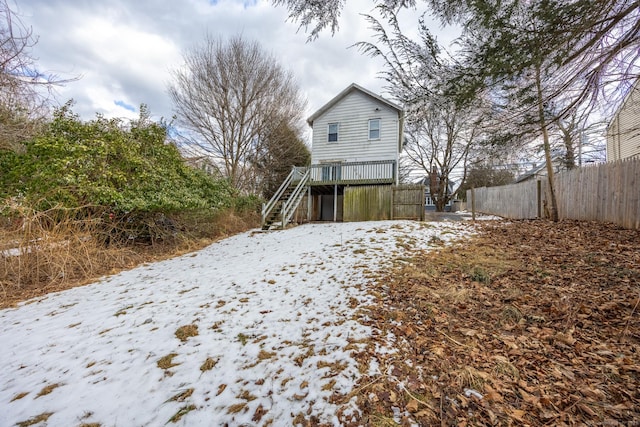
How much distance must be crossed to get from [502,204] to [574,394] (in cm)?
1422

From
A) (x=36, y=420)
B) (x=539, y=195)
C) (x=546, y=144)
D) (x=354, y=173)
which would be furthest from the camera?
(x=354, y=173)

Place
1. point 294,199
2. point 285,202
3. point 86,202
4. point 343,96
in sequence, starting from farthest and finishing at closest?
point 343,96, point 294,199, point 285,202, point 86,202

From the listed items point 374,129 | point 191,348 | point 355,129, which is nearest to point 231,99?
point 355,129

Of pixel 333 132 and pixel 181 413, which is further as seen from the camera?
pixel 333 132

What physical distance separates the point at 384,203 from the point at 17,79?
9867 millimetres

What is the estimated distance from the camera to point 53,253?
496cm

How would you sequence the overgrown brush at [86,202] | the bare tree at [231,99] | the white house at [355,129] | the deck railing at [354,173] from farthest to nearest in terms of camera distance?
the bare tree at [231,99]
the white house at [355,129]
the deck railing at [354,173]
the overgrown brush at [86,202]

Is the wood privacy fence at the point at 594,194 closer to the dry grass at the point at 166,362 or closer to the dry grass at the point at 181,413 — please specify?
the dry grass at the point at 181,413

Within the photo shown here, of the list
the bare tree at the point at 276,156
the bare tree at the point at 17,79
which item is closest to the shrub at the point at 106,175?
the bare tree at the point at 17,79

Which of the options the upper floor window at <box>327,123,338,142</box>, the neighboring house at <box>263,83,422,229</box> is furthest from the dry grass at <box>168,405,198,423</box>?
the upper floor window at <box>327,123,338,142</box>

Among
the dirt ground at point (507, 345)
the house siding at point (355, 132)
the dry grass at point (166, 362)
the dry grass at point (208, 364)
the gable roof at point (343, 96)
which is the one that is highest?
the gable roof at point (343, 96)

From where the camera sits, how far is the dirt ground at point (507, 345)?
162cm

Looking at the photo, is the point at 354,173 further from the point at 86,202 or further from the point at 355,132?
the point at 86,202

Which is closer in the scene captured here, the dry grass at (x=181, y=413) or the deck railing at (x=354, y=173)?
the dry grass at (x=181, y=413)
